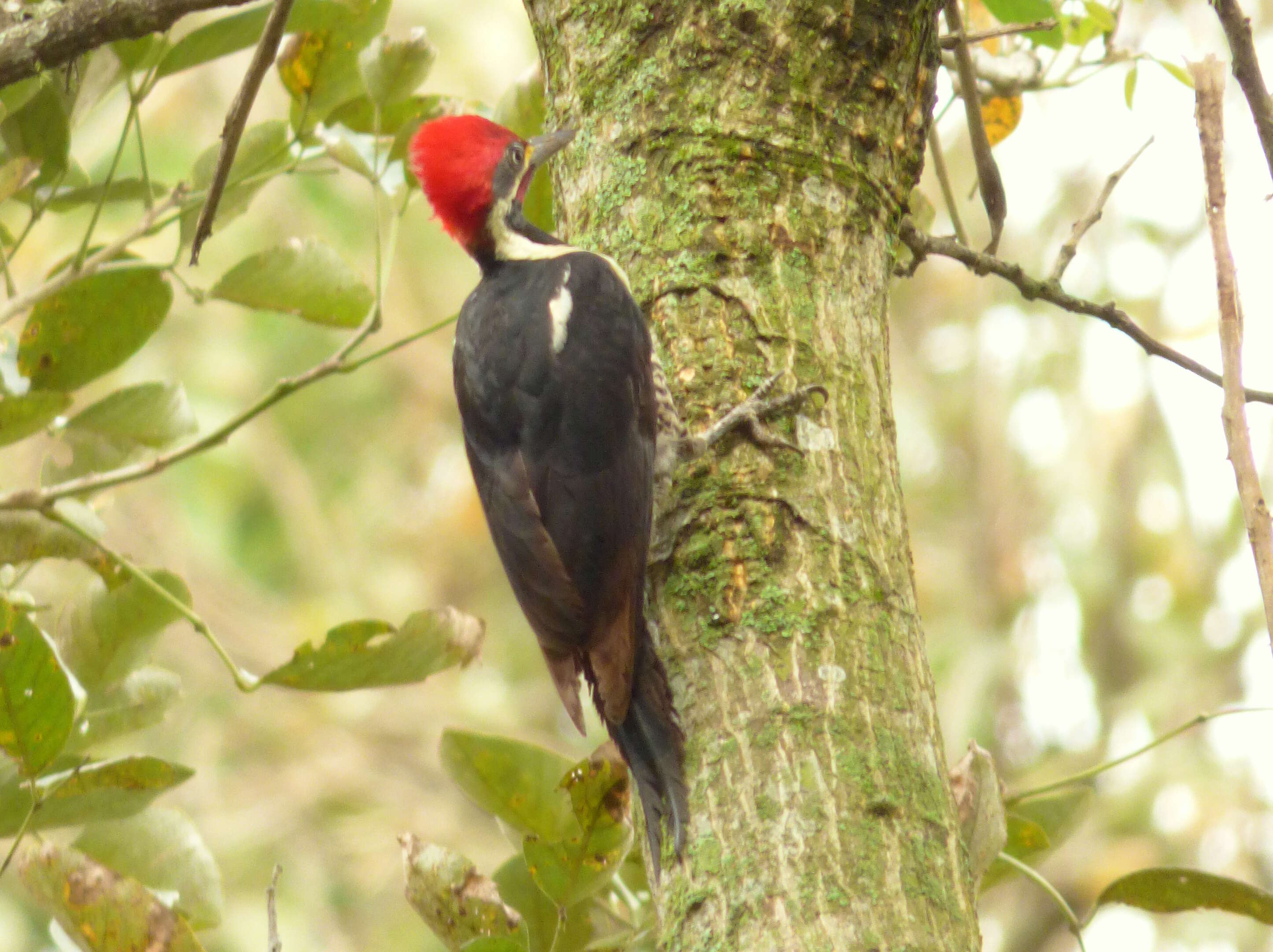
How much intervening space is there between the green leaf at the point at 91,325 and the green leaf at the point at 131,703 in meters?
0.50

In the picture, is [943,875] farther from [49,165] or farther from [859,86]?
[49,165]

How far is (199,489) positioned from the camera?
875cm

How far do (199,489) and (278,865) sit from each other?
7.41 metres

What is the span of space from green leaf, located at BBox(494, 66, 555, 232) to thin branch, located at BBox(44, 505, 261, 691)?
44.9 inches

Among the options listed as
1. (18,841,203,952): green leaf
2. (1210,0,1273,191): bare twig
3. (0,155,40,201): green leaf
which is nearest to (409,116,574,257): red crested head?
(0,155,40,201): green leaf

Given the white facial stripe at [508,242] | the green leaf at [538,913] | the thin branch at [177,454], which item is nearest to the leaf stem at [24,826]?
the thin branch at [177,454]

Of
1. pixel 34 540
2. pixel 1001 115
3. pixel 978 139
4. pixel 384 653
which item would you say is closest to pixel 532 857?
pixel 384 653

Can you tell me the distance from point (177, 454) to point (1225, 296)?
4.70ft

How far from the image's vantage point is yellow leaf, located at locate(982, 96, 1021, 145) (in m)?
2.85

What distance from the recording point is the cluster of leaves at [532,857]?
6.05 feet

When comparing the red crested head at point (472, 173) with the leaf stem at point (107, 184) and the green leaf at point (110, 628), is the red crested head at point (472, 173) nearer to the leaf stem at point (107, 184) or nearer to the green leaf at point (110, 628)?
the leaf stem at point (107, 184)

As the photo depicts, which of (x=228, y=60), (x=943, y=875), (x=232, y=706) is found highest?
(x=228, y=60)

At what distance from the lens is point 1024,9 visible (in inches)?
86.0

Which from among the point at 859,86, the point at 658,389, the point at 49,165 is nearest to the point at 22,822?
the point at 49,165
